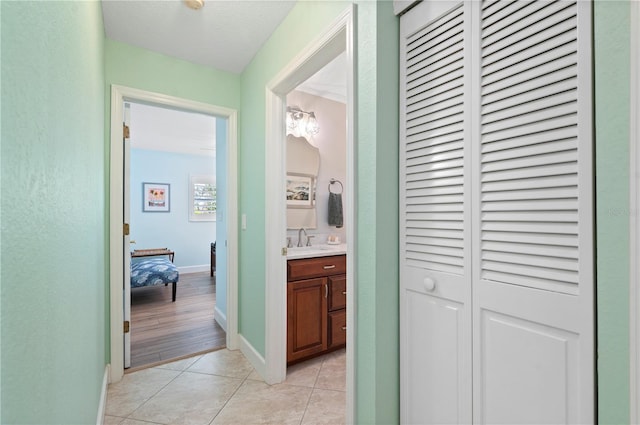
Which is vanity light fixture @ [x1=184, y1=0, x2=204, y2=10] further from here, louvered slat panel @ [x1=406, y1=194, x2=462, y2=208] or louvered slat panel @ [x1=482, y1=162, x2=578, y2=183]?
louvered slat panel @ [x1=482, y1=162, x2=578, y2=183]

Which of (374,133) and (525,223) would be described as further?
(374,133)

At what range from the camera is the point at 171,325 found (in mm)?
3344

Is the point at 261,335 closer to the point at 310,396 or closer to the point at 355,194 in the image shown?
the point at 310,396

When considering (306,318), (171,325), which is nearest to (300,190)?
(306,318)

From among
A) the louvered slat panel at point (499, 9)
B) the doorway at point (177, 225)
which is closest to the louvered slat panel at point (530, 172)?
the louvered slat panel at point (499, 9)

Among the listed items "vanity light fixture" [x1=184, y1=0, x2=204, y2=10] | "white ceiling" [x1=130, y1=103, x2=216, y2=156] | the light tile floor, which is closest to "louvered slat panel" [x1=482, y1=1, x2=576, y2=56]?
"vanity light fixture" [x1=184, y1=0, x2=204, y2=10]

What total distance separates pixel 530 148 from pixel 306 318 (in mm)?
1964

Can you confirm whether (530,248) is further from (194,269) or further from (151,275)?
(194,269)

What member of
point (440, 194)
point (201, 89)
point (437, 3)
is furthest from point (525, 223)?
point (201, 89)

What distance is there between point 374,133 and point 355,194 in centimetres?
28

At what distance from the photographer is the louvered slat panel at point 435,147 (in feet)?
3.84

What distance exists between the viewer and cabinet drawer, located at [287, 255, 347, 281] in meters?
2.34

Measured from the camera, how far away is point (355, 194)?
1.39 meters

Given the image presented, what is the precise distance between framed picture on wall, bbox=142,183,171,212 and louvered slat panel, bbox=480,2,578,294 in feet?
21.2
